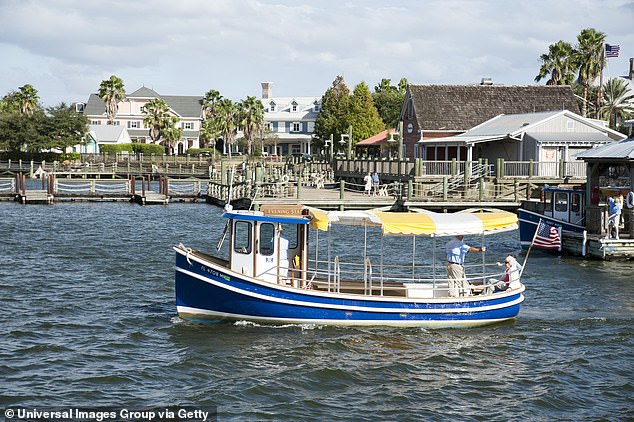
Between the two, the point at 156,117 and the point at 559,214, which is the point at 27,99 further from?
the point at 559,214

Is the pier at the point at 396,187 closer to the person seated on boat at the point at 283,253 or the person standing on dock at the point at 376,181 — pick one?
the person standing on dock at the point at 376,181

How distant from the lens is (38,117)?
99125mm

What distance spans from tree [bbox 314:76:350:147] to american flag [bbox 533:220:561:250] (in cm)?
5368

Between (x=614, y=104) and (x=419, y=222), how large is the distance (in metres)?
61.7

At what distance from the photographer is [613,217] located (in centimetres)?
3131

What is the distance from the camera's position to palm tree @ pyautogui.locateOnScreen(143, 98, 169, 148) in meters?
111

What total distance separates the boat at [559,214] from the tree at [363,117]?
2030 inches

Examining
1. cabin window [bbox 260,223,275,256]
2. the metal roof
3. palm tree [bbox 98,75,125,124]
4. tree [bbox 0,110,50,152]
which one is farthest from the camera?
palm tree [bbox 98,75,125,124]

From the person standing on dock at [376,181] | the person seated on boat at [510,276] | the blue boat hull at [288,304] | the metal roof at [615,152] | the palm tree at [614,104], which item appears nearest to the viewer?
the blue boat hull at [288,304]

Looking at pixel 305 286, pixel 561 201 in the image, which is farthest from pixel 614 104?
pixel 305 286

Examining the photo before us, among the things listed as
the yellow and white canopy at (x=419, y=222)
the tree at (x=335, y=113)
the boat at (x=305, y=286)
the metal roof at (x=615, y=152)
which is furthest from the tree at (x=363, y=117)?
the boat at (x=305, y=286)

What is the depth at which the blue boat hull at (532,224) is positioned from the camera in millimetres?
34312

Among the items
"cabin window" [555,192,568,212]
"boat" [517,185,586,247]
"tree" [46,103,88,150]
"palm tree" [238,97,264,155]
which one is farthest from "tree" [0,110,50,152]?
"cabin window" [555,192,568,212]

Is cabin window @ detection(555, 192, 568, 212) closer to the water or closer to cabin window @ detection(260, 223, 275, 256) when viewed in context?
the water
